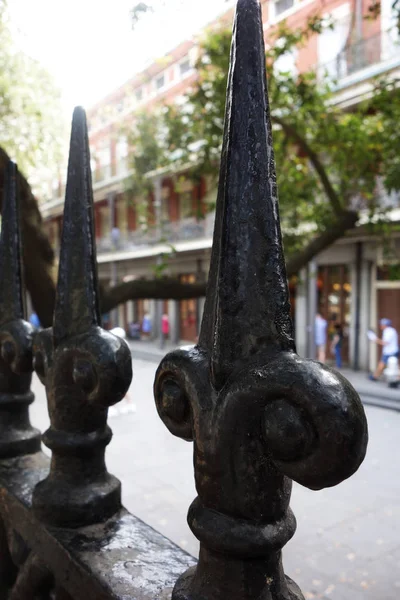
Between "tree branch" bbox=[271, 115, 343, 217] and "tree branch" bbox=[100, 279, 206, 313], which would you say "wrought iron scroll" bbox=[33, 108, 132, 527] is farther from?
"tree branch" bbox=[271, 115, 343, 217]

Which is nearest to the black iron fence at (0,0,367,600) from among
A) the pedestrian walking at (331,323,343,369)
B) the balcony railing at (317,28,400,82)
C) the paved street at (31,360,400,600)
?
the paved street at (31,360,400,600)

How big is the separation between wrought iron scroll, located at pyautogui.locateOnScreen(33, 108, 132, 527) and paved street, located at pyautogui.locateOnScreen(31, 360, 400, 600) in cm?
345

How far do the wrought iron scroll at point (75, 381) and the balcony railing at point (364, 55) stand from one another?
1309 centimetres

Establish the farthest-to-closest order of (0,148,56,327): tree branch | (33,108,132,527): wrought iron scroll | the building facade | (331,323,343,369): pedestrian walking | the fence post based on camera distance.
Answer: (331,323,343,369): pedestrian walking < the building facade < (0,148,56,327): tree branch < the fence post < (33,108,132,527): wrought iron scroll

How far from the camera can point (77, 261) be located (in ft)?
3.10

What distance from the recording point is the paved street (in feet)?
13.1

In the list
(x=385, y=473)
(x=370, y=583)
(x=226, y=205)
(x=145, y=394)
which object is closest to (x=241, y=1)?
(x=226, y=205)

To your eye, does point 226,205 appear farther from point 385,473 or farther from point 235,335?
point 385,473

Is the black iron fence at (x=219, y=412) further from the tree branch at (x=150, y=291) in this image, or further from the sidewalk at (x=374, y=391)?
the sidewalk at (x=374, y=391)

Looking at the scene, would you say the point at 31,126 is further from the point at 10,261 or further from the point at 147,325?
the point at 147,325

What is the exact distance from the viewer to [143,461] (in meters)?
6.86

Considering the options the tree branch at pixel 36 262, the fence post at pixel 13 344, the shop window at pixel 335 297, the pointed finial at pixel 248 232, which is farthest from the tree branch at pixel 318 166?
the shop window at pixel 335 297

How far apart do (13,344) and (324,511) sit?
5.02 m

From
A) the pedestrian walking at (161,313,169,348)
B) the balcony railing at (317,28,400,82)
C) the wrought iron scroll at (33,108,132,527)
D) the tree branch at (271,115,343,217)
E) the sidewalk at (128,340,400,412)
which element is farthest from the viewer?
the pedestrian walking at (161,313,169,348)
